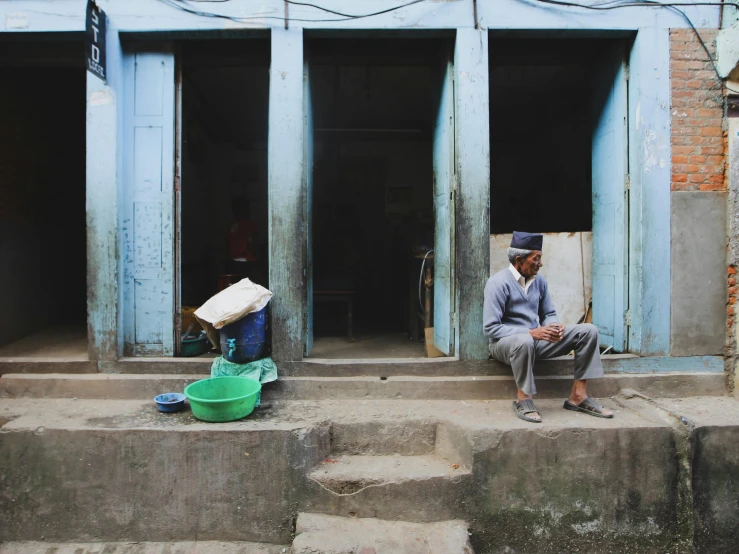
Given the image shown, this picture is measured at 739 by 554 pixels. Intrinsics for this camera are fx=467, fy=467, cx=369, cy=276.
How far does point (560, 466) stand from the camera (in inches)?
144

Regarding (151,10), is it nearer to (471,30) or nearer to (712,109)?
(471,30)

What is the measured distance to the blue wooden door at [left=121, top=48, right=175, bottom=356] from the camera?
458 cm

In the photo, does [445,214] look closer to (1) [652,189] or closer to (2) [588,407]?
(1) [652,189]

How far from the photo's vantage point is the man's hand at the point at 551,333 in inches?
147

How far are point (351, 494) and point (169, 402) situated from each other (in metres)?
1.72

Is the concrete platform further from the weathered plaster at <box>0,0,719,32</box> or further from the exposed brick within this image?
the weathered plaster at <box>0,0,719,32</box>

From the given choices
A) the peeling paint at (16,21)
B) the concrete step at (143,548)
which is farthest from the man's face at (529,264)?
the peeling paint at (16,21)

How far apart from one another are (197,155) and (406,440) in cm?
678

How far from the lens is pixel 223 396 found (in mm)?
4098

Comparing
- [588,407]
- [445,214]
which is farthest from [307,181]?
[588,407]

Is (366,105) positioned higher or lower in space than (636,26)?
higher

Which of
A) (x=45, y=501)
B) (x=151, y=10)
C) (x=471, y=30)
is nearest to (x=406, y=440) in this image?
(x=45, y=501)

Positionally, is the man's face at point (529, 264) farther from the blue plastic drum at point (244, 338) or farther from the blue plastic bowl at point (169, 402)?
the blue plastic bowl at point (169, 402)

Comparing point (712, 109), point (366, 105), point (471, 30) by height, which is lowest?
point (712, 109)
